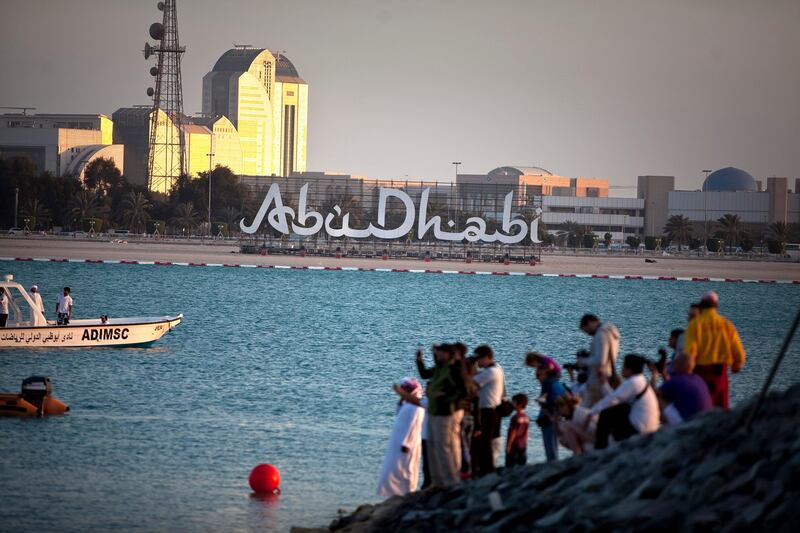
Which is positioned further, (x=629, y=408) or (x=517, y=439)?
(x=517, y=439)

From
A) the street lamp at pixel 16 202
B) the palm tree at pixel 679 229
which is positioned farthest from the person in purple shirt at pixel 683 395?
the palm tree at pixel 679 229

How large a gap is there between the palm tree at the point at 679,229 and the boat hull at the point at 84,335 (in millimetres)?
152188

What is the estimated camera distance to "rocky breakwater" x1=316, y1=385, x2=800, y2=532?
1225 centimetres

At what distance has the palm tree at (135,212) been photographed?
535ft

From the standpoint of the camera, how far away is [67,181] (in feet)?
523

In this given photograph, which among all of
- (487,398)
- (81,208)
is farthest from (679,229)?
(487,398)

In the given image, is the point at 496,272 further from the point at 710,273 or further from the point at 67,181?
the point at 67,181

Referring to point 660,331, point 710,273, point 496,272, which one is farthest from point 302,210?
point 660,331

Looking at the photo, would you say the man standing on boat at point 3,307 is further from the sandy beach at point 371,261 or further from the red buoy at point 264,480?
the sandy beach at point 371,261

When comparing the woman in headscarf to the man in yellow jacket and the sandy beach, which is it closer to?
the man in yellow jacket

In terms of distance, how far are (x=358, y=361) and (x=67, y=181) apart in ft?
400

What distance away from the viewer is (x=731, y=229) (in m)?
183

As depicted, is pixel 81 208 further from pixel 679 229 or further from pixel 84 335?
pixel 84 335

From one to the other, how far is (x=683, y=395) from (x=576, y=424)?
1368 mm
